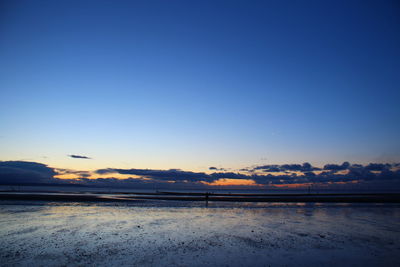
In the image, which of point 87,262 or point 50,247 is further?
point 50,247

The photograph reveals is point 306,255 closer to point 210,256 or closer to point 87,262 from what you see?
point 210,256

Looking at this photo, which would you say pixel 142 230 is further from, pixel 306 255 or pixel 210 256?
pixel 306 255

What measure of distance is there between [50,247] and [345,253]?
57.4 ft

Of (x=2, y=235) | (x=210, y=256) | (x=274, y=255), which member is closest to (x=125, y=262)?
(x=210, y=256)

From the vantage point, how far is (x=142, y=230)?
19.4 meters

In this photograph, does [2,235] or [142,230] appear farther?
[142,230]

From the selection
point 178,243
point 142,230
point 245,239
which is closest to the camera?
point 178,243

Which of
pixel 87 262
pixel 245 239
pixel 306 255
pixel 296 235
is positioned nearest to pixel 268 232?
pixel 296 235

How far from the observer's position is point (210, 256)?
41.0 ft

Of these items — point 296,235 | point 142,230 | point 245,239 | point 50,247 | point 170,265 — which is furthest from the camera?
point 142,230

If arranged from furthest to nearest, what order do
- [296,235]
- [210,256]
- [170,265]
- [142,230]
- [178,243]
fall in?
1. [142,230]
2. [296,235]
3. [178,243]
4. [210,256]
5. [170,265]

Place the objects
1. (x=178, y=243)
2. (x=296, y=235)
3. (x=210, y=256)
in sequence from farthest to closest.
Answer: (x=296, y=235)
(x=178, y=243)
(x=210, y=256)

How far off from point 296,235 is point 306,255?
5.57 meters

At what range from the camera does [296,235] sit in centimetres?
1794
